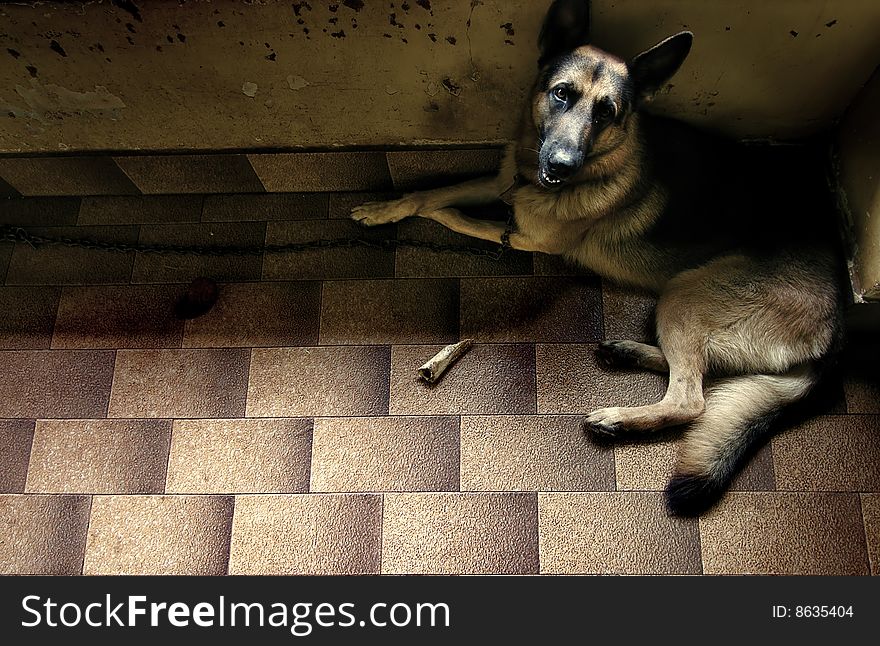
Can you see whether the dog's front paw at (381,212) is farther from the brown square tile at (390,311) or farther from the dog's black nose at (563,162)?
the dog's black nose at (563,162)

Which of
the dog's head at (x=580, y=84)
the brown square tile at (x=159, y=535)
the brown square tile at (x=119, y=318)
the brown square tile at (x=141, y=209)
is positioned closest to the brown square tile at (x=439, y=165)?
the dog's head at (x=580, y=84)

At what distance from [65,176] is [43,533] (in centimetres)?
129

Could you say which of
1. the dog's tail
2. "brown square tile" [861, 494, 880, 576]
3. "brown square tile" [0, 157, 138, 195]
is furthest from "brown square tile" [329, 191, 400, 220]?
"brown square tile" [861, 494, 880, 576]

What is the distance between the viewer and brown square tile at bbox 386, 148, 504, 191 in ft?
7.75

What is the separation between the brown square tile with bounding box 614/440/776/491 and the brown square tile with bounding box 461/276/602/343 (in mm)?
409

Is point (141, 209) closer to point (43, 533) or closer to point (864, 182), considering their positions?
point (43, 533)

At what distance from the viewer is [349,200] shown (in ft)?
8.39

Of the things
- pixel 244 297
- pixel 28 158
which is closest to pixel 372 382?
pixel 244 297

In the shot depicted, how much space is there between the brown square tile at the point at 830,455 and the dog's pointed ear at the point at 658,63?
121 centimetres

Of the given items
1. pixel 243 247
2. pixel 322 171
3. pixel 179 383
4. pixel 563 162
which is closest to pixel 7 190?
pixel 243 247

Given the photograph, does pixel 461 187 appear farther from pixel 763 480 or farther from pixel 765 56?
pixel 763 480

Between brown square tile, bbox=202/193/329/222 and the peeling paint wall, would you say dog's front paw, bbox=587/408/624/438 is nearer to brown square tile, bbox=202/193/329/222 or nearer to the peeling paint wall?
the peeling paint wall

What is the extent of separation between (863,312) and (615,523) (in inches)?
41.5

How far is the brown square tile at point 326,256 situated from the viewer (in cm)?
246
